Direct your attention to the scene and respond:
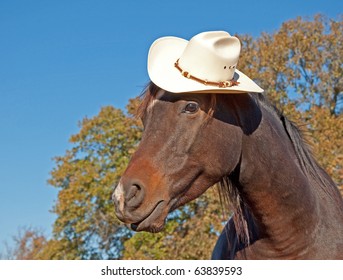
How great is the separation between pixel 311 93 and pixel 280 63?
5.66ft

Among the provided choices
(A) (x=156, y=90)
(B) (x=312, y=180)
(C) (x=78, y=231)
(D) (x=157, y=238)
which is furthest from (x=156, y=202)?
(C) (x=78, y=231)

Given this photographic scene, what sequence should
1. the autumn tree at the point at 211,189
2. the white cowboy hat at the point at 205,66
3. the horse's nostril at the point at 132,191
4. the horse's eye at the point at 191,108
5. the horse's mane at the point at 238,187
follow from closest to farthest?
the horse's nostril at the point at 132,191 < the horse's eye at the point at 191,108 < the white cowboy hat at the point at 205,66 < the horse's mane at the point at 238,187 < the autumn tree at the point at 211,189

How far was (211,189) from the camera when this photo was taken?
1891 cm

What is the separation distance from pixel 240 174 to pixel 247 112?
37 cm

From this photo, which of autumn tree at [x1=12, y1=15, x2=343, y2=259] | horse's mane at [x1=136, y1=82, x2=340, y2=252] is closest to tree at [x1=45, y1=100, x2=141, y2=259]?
autumn tree at [x1=12, y1=15, x2=343, y2=259]

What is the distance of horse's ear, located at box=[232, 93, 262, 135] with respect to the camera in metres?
3.48

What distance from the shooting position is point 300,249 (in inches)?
137

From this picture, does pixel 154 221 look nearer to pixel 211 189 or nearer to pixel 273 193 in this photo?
pixel 273 193

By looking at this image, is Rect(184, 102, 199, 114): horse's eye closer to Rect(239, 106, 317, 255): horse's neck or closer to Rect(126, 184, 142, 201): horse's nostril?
Rect(239, 106, 317, 255): horse's neck

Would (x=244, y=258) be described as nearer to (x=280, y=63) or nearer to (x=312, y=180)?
(x=312, y=180)

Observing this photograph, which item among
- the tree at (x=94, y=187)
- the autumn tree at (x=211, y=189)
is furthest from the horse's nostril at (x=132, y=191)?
the tree at (x=94, y=187)

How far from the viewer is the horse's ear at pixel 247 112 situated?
3482 millimetres

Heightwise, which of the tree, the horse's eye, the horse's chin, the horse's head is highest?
the tree

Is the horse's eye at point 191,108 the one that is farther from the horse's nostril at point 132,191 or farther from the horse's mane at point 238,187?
the horse's nostril at point 132,191
